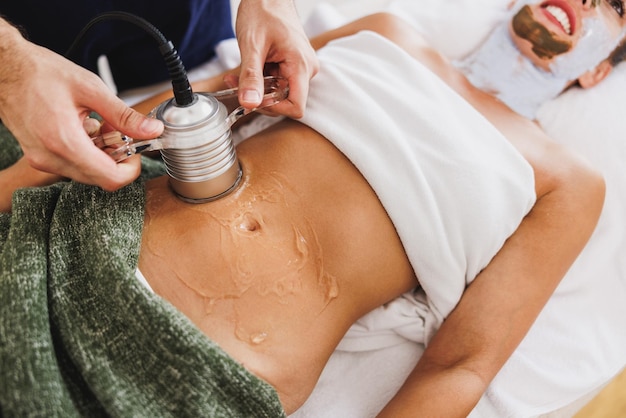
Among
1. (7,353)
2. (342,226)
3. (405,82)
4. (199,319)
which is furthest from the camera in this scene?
(405,82)

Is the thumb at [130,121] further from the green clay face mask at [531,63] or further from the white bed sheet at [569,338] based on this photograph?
the green clay face mask at [531,63]

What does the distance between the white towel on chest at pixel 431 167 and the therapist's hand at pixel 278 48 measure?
76 mm

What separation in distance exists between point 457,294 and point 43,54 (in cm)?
75

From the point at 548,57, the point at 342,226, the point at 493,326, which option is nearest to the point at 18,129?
the point at 342,226

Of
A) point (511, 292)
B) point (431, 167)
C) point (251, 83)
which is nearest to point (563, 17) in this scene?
point (431, 167)

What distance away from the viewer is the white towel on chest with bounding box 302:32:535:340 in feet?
2.92

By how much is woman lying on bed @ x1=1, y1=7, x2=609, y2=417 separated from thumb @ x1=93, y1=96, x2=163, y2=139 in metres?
0.17

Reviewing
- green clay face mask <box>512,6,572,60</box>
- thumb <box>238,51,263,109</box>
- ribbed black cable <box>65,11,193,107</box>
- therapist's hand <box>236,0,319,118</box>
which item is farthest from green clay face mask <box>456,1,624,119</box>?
ribbed black cable <box>65,11,193,107</box>

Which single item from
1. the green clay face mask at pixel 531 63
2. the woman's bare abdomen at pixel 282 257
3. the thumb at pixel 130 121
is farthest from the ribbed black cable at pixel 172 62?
the green clay face mask at pixel 531 63

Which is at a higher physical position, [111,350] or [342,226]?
[342,226]

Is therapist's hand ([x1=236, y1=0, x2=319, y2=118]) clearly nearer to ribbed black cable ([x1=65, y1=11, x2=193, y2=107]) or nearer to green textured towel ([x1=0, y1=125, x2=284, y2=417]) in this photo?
ribbed black cable ([x1=65, y1=11, x2=193, y2=107])

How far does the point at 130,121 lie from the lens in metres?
0.69

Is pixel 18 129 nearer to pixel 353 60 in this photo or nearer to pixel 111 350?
pixel 111 350

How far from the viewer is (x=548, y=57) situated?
1069 mm
